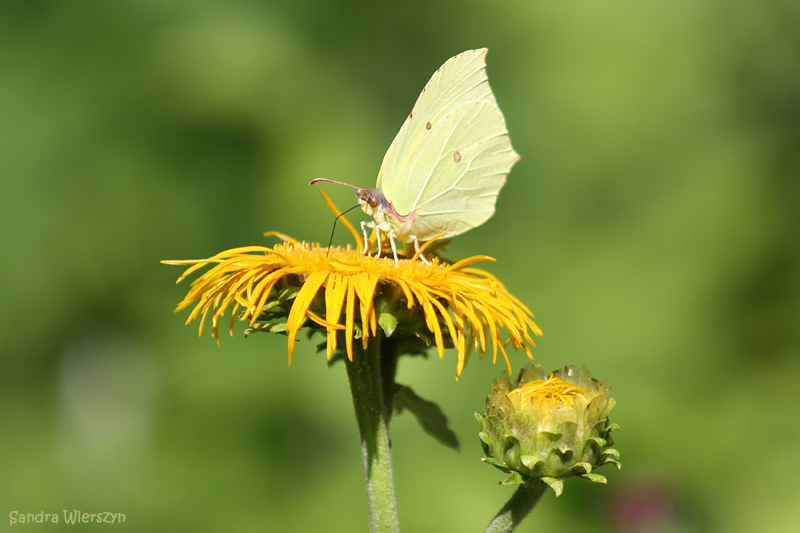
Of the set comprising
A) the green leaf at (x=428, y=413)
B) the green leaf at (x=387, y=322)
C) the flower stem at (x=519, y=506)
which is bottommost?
the flower stem at (x=519, y=506)

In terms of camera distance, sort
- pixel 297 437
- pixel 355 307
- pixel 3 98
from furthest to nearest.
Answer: pixel 3 98, pixel 297 437, pixel 355 307

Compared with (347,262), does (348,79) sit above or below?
above

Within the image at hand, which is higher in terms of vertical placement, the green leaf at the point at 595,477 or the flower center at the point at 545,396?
the flower center at the point at 545,396

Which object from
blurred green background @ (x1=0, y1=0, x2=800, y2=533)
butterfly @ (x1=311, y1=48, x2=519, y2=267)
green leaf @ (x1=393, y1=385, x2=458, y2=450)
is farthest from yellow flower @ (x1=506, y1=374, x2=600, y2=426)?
blurred green background @ (x1=0, y1=0, x2=800, y2=533)

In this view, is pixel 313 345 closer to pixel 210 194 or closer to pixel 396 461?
pixel 396 461

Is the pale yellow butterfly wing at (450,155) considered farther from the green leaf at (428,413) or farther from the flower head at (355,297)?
the green leaf at (428,413)

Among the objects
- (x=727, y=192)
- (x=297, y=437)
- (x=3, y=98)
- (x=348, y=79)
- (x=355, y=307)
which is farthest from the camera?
(x=348, y=79)

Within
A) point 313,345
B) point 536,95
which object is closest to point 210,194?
point 313,345

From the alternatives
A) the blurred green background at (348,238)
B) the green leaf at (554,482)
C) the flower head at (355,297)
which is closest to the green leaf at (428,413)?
the flower head at (355,297)
